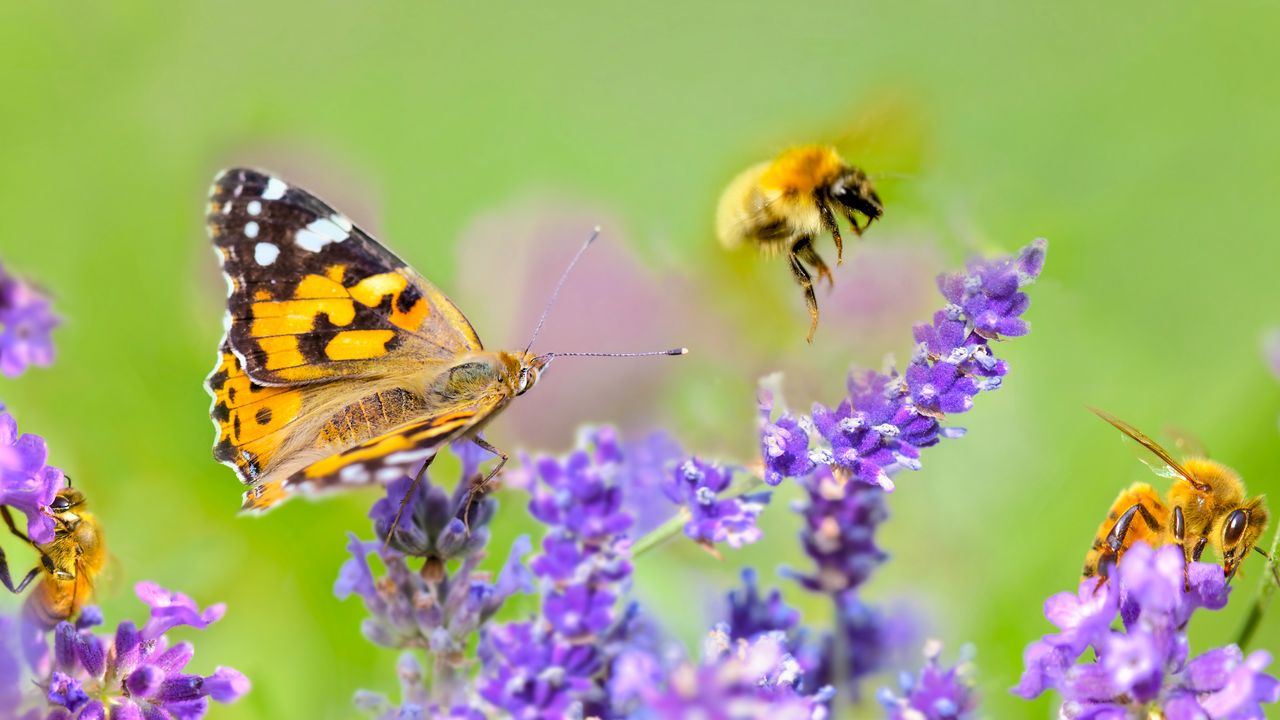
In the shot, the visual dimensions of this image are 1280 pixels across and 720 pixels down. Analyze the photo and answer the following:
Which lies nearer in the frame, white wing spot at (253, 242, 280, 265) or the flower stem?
the flower stem

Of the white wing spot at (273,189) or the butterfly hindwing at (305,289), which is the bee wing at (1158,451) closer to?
the butterfly hindwing at (305,289)

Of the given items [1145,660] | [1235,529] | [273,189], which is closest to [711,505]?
[1145,660]

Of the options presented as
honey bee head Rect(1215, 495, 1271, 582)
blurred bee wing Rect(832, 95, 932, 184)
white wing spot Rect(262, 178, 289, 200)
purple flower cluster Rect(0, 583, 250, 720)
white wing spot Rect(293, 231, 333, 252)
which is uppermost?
white wing spot Rect(262, 178, 289, 200)

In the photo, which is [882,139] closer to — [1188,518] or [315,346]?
[1188,518]

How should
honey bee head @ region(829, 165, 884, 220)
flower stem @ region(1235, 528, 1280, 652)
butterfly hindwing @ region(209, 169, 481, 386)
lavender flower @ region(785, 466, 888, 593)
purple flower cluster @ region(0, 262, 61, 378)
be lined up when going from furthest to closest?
butterfly hindwing @ region(209, 169, 481, 386) < honey bee head @ region(829, 165, 884, 220) < lavender flower @ region(785, 466, 888, 593) < flower stem @ region(1235, 528, 1280, 652) < purple flower cluster @ region(0, 262, 61, 378)

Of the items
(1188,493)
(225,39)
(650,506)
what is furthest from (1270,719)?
(225,39)

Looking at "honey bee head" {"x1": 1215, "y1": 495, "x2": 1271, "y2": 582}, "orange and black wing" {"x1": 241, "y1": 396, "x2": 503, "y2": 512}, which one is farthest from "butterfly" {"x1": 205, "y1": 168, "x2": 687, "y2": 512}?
"honey bee head" {"x1": 1215, "y1": 495, "x2": 1271, "y2": 582}

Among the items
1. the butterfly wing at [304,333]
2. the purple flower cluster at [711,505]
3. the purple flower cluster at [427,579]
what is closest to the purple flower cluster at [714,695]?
the purple flower cluster at [711,505]

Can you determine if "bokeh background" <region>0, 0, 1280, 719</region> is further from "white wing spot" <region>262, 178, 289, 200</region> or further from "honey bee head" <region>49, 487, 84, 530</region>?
"white wing spot" <region>262, 178, 289, 200</region>
